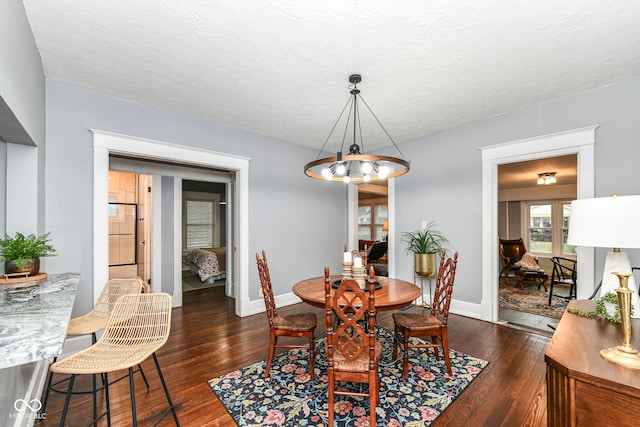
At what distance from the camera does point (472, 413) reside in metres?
1.86

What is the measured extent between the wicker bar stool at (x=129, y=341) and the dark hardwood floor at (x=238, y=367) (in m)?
0.29

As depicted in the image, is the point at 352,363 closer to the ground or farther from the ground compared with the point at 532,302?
farther from the ground

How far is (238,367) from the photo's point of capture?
2.47m

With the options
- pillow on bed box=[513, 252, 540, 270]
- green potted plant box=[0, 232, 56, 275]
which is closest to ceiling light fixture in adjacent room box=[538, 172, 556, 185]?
pillow on bed box=[513, 252, 540, 270]

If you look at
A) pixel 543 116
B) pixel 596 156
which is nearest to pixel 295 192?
pixel 543 116

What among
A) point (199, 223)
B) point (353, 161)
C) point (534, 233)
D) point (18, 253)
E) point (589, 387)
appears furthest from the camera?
point (199, 223)

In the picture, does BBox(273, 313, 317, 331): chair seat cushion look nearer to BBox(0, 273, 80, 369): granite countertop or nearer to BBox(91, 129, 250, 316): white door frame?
BBox(0, 273, 80, 369): granite countertop

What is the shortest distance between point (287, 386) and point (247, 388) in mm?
312

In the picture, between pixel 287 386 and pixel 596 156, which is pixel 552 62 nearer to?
pixel 596 156

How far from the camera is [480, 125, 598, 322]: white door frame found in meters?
2.83

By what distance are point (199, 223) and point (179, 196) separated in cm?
390

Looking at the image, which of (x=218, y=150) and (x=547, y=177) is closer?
(x=218, y=150)

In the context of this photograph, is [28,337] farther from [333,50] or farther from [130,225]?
[130,225]

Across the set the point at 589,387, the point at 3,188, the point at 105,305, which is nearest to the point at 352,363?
the point at 589,387
